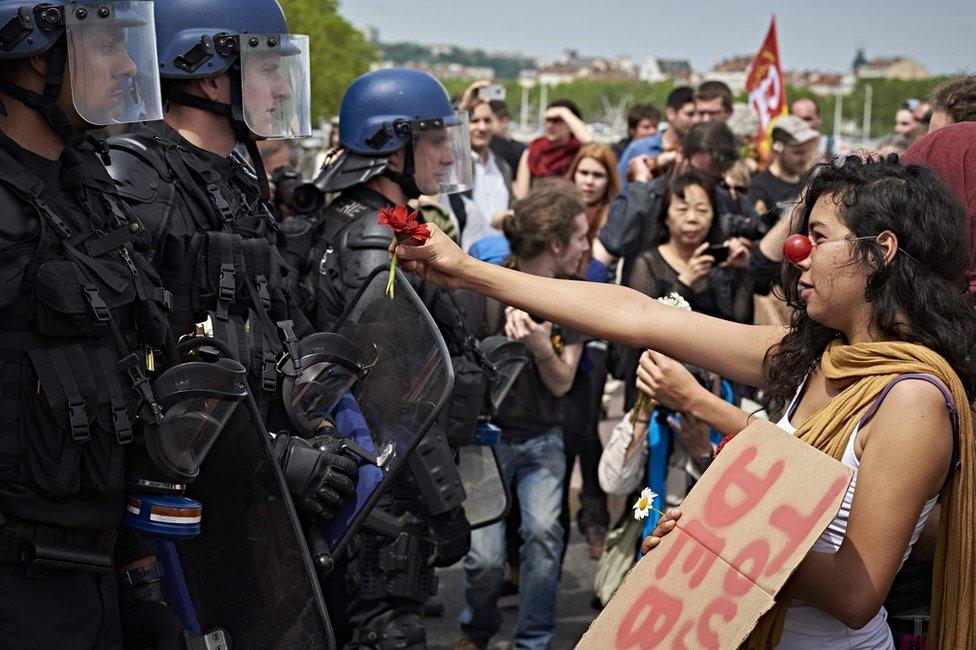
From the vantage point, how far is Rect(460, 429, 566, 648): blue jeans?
5.09 metres

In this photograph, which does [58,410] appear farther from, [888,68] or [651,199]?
[888,68]

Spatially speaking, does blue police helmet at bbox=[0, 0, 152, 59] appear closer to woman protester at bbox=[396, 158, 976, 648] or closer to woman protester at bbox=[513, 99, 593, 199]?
woman protester at bbox=[396, 158, 976, 648]

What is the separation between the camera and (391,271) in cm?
346

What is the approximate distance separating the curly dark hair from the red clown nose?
0.30ft

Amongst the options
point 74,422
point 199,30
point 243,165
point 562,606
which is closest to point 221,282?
point 243,165

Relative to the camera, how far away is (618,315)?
3.09 meters

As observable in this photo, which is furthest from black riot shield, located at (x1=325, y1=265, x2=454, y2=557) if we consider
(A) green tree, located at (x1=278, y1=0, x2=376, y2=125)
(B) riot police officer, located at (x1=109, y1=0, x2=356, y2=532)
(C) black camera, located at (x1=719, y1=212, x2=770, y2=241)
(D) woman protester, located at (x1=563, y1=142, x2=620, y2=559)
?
(A) green tree, located at (x1=278, y1=0, x2=376, y2=125)

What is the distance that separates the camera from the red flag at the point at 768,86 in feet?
41.2

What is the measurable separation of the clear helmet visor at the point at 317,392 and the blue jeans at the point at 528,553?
5.67ft

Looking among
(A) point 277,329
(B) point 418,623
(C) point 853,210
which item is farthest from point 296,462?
(C) point 853,210

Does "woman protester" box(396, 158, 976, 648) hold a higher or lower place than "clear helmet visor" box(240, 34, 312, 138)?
lower

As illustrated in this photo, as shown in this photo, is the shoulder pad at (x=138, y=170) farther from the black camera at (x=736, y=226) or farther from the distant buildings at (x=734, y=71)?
the distant buildings at (x=734, y=71)

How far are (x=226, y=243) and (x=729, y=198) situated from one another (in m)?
3.86

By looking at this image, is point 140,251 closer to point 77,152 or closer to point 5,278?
point 77,152
